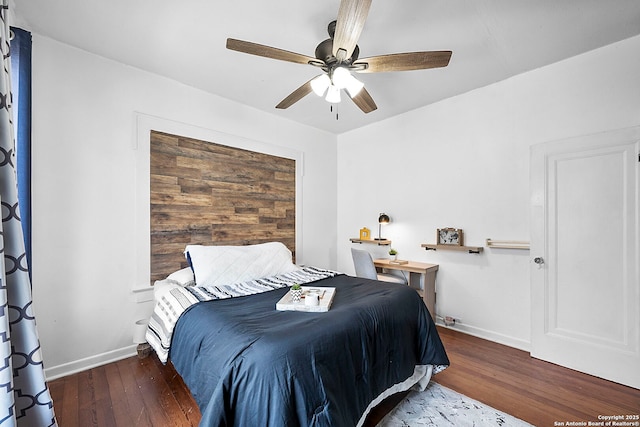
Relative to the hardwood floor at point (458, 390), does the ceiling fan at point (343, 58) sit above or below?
above

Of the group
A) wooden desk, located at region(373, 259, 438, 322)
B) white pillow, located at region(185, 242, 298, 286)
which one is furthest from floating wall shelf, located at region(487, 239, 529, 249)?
white pillow, located at region(185, 242, 298, 286)

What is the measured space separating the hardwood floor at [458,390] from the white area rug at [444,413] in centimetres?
8

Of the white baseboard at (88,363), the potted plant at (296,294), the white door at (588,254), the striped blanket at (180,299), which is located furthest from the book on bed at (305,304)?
the white door at (588,254)

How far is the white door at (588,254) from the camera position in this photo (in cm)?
217

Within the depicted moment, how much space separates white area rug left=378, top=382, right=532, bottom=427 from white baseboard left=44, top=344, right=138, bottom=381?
90.1 inches

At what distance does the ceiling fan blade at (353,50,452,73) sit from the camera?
172 centimetres

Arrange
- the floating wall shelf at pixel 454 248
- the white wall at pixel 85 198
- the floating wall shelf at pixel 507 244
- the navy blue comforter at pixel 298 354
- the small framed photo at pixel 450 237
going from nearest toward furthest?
the navy blue comforter at pixel 298 354 → the white wall at pixel 85 198 → the floating wall shelf at pixel 507 244 → the floating wall shelf at pixel 454 248 → the small framed photo at pixel 450 237

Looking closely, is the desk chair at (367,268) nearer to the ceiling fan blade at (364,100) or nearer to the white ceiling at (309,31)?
the ceiling fan blade at (364,100)

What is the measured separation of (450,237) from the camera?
319 centimetres

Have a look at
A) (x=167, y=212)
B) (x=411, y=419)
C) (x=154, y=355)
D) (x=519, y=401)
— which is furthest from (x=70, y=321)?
(x=519, y=401)

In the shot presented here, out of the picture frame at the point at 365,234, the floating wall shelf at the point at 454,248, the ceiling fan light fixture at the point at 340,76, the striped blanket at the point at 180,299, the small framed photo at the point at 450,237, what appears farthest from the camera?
the picture frame at the point at 365,234

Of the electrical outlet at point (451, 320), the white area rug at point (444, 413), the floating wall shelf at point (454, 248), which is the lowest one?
the white area rug at point (444, 413)

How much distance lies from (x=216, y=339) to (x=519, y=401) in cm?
212

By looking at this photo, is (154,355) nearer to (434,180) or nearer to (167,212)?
(167,212)
